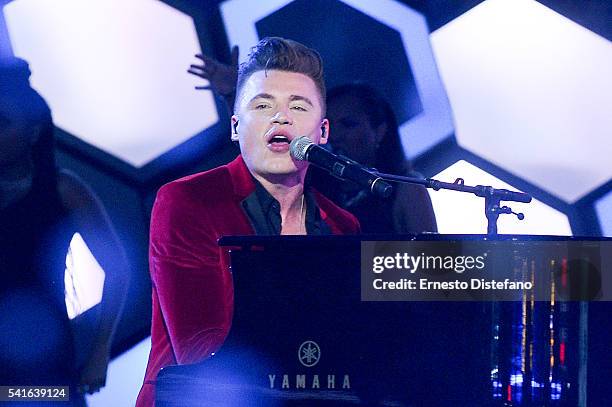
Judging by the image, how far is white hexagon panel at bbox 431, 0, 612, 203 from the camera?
3.64 metres

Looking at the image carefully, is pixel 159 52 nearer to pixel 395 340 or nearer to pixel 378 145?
pixel 378 145

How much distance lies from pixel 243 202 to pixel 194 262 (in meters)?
0.42

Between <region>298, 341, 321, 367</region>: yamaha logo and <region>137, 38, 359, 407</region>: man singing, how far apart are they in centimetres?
22

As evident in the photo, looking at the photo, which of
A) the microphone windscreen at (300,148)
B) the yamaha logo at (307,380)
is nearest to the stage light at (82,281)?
the microphone windscreen at (300,148)

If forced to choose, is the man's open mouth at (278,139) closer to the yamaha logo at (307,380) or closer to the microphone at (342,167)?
the microphone at (342,167)

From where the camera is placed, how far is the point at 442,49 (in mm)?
3697

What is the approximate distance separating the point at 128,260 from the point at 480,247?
2.11m

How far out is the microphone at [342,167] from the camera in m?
1.82

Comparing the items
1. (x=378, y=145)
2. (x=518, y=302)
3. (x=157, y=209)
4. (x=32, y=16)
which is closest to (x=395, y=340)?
(x=518, y=302)

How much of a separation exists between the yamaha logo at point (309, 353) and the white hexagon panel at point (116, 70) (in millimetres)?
1977

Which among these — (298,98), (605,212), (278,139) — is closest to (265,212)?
(278,139)

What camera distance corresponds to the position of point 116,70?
3.66 meters

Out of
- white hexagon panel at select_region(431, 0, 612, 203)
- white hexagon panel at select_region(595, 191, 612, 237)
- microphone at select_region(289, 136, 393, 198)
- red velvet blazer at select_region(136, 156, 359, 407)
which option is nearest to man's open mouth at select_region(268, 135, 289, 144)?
red velvet blazer at select_region(136, 156, 359, 407)

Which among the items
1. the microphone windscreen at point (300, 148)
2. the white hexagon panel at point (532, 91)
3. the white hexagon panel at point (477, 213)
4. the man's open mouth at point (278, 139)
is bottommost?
the microphone windscreen at point (300, 148)
